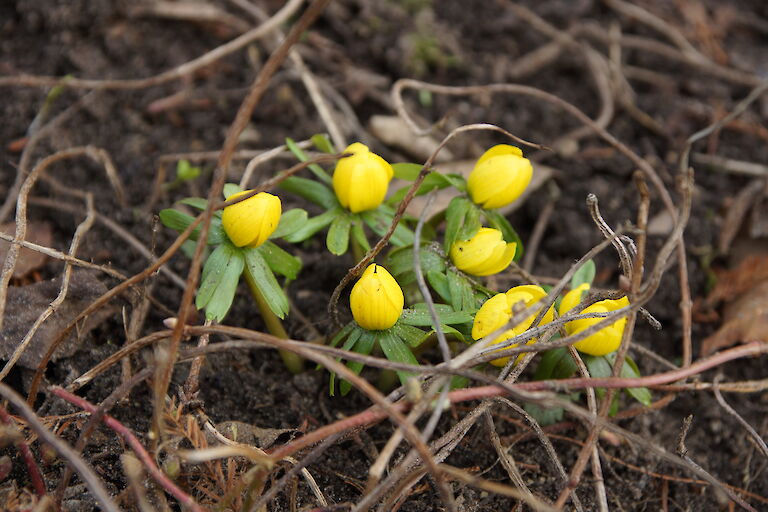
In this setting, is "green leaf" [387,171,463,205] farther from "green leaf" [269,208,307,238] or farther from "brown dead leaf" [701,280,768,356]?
"brown dead leaf" [701,280,768,356]

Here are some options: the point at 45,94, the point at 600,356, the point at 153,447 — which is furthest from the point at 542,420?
the point at 45,94

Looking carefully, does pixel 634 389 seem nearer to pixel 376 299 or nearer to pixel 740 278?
pixel 376 299

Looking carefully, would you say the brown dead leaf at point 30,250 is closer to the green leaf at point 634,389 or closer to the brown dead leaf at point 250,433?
the brown dead leaf at point 250,433

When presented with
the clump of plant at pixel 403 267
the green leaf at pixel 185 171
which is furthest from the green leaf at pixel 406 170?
the green leaf at pixel 185 171

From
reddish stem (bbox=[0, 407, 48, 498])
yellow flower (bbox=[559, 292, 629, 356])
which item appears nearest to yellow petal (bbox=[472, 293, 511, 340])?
yellow flower (bbox=[559, 292, 629, 356])

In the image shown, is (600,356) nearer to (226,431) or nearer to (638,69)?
(226,431)

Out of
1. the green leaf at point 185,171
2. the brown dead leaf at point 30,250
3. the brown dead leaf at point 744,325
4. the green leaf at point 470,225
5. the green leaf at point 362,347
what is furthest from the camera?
the green leaf at point 185,171
